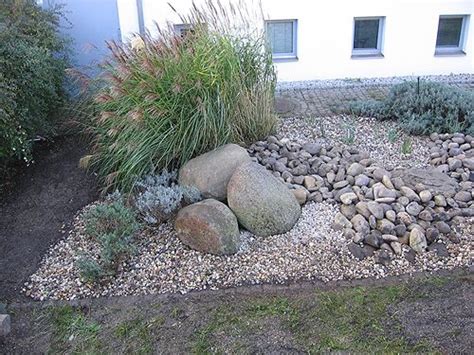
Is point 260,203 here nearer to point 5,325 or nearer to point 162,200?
point 162,200

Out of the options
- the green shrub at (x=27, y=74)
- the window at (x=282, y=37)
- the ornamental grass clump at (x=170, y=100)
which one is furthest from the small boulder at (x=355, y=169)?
the window at (x=282, y=37)

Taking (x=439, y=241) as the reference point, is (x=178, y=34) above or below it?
above

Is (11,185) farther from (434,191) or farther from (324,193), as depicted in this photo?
(434,191)

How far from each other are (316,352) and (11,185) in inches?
119

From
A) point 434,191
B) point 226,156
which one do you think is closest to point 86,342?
point 226,156

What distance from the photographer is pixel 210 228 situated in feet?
10.2

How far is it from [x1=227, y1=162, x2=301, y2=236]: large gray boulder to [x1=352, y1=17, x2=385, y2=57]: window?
3.74 metres

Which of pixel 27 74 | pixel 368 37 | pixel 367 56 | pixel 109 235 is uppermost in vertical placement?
pixel 27 74

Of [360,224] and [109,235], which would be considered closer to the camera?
[109,235]

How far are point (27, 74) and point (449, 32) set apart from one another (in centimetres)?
510

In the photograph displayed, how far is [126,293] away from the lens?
9.62 ft

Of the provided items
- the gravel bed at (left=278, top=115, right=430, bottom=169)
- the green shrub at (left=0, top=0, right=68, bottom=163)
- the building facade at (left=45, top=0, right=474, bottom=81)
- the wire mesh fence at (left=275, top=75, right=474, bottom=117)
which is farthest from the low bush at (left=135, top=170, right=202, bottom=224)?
the building facade at (left=45, top=0, right=474, bottom=81)

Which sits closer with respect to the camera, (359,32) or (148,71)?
(148,71)

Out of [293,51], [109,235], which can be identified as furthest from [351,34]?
[109,235]
